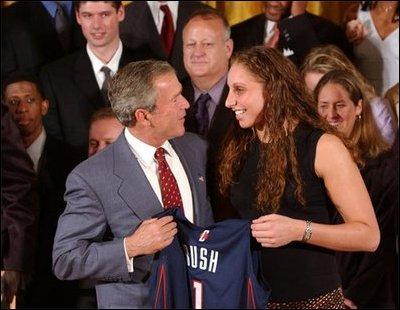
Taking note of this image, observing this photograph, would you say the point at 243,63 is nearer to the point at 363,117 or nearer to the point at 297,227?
the point at 297,227

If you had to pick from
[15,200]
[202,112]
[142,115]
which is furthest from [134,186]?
[202,112]

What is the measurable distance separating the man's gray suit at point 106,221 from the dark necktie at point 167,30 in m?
1.79

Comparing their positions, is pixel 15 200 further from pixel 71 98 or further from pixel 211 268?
pixel 211 268

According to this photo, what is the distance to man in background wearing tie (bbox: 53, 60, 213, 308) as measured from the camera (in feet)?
8.73

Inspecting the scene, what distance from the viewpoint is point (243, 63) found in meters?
2.81

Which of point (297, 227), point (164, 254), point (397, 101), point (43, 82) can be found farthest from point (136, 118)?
point (397, 101)

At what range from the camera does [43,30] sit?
4449 millimetres

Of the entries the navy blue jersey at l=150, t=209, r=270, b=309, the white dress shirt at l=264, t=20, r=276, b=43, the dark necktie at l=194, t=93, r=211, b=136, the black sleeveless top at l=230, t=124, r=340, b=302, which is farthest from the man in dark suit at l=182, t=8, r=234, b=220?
the navy blue jersey at l=150, t=209, r=270, b=309

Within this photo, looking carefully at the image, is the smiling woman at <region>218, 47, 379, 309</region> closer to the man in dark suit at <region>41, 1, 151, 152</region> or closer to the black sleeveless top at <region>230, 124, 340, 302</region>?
the black sleeveless top at <region>230, 124, 340, 302</region>

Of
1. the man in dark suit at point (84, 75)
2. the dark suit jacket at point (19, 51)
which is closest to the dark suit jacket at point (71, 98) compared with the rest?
the man in dark suit at point (84, 75)

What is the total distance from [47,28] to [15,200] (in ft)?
4.43

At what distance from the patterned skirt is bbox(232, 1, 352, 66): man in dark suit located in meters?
1.78

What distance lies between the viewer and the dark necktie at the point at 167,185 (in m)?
2.83

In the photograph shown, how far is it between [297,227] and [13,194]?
137 centimetres
